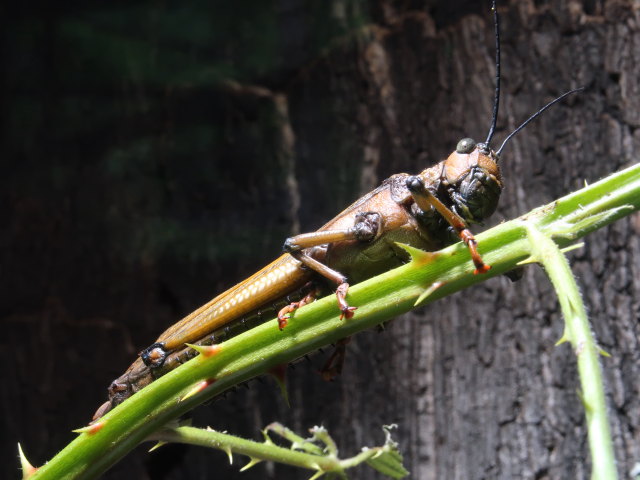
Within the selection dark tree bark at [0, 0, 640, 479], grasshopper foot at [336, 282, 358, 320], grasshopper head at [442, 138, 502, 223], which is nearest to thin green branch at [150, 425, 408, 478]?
grasshopper foot at [336, 282, 358, 320]

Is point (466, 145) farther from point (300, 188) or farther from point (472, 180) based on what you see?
point (300, 188)

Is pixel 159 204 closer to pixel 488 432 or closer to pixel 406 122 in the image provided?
pixel 406 122

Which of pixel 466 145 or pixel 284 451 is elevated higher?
pixel 466 145

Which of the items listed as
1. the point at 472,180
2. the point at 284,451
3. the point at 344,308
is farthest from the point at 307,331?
the point at 472,180

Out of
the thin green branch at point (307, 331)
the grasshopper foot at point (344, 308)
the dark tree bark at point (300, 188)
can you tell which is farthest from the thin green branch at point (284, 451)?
the dark tree bark at point (300, 188)

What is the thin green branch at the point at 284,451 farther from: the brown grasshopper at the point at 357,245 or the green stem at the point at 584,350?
the green stem at the point at 584,350

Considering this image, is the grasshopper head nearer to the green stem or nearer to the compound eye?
the compound eye
